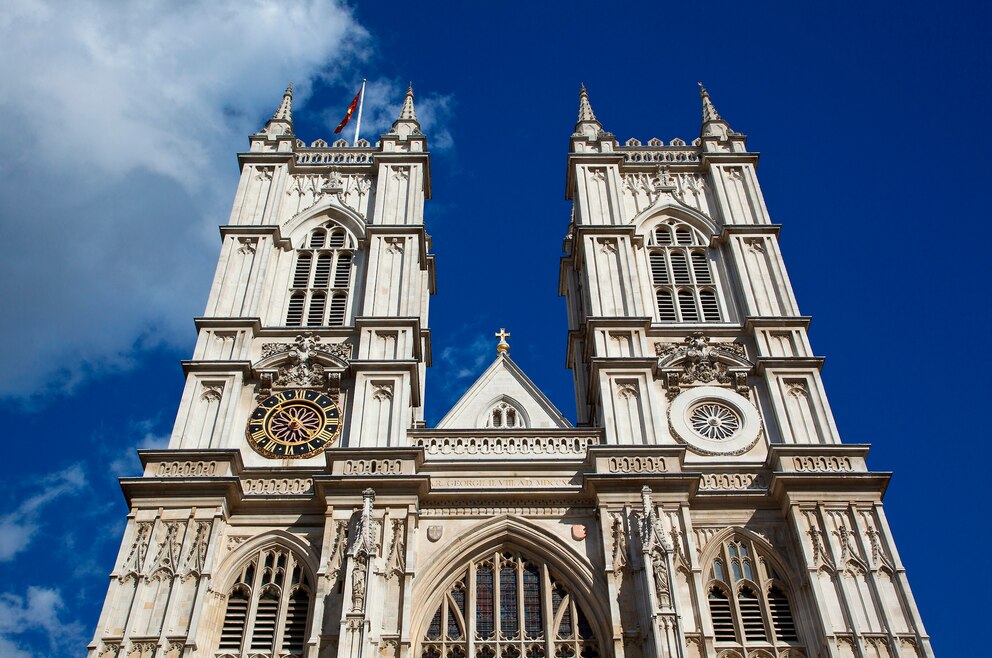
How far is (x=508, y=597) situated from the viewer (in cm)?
2195

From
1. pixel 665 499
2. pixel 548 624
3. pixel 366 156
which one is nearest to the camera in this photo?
pixel 548 624

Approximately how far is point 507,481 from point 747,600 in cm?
548

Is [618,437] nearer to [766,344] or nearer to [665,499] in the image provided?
[665,499]

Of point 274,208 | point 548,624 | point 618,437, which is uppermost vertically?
point 274,208

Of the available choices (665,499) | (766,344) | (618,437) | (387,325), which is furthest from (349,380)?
(766,344)

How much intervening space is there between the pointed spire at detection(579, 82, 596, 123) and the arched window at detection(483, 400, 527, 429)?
1218 centimetres

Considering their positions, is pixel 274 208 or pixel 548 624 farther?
pixel 274 208

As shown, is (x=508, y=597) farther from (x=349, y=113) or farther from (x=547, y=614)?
(x=349, y=113)

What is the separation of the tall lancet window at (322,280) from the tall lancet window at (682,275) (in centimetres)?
819

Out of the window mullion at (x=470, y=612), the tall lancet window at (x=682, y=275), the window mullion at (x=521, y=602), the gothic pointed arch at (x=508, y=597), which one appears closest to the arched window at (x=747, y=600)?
the gothic pointed arch at (x=508, y=597)

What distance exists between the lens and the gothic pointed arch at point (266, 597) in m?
21.0

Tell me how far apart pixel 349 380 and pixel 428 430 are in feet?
8.41

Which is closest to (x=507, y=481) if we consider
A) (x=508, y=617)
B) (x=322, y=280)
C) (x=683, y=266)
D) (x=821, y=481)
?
(x=508, y=617)

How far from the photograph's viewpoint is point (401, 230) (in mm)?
29812
